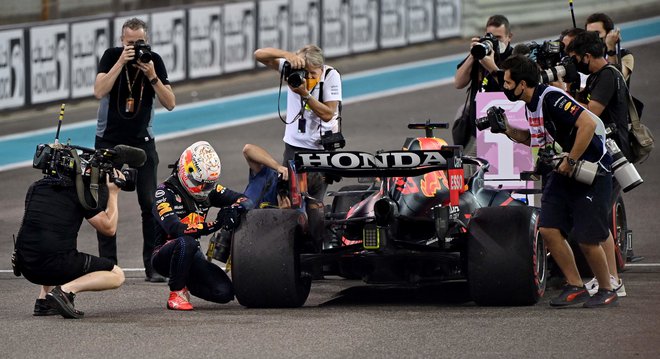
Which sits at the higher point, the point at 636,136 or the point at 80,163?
the point at 636,136

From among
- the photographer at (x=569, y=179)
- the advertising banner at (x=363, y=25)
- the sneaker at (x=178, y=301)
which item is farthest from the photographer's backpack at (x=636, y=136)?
the advertising banner at (x=363, y=25)

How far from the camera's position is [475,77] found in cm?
1317

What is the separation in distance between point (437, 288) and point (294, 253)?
169 centimetres

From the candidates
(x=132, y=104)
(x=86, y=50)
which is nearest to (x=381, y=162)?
(x=132, y=104)

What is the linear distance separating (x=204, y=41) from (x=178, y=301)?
14024 millimetres

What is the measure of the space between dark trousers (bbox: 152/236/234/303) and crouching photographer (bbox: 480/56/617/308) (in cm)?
239

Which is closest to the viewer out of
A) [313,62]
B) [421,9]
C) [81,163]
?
[81,163]

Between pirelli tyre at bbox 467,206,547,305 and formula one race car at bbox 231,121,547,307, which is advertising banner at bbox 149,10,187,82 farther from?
pirelli tyre at bbox 467,206,547,305

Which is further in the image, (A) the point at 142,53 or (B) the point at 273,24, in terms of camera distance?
(B) the point at 273,24

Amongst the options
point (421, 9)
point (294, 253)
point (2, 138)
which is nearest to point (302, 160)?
point (294, 253)

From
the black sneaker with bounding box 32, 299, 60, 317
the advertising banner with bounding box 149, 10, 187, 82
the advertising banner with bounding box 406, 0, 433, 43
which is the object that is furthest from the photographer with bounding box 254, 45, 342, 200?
the advertising banner with bounding box 406, 0, 433, 43

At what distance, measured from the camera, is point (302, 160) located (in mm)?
10648

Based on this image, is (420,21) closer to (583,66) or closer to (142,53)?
(142,53)

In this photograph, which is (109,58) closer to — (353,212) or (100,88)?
(100,88)
